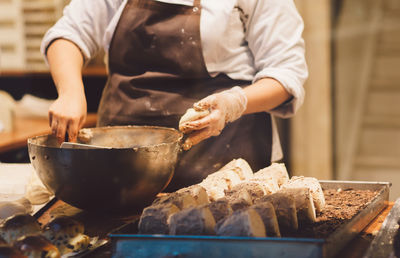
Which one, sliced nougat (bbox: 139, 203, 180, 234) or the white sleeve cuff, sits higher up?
the white sleeve cuff

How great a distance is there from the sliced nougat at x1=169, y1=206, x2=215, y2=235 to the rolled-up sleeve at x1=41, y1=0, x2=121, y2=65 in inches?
46.7

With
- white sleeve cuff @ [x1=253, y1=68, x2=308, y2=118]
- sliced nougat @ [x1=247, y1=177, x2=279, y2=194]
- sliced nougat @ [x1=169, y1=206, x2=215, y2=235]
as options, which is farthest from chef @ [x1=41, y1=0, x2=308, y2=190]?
sliced nougat @ [x1=169, y1=206, x2=215, y2=235]

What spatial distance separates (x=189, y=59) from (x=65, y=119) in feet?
1.86

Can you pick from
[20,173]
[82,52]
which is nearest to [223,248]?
[20,173]

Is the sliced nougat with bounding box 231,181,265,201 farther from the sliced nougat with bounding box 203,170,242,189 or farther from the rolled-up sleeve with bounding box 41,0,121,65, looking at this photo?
the rolled-up sleeve with bounding box 41,0,121,65

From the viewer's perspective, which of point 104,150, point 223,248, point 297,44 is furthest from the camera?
point 297,44

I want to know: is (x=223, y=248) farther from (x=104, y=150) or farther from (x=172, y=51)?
(x=172, y=51)

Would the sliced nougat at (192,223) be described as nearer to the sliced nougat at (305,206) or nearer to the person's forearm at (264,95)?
the sliced nougat at (305,206)

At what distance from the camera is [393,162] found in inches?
169

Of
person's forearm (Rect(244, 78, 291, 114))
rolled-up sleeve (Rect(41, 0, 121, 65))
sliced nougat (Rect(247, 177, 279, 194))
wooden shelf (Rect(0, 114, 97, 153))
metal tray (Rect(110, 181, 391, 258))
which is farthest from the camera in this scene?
wooden shelf (Rect(0, 114, 97, 153))

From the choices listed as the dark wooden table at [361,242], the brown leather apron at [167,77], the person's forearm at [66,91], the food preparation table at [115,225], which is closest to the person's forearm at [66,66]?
the person's forearm at [66,91]

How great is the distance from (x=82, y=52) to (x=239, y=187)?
40.9 inches

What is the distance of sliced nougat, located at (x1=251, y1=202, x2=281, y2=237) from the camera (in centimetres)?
119

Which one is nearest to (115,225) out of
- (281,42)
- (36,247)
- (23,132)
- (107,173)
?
(107,173)
